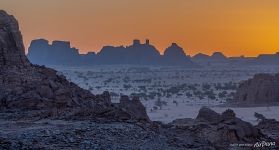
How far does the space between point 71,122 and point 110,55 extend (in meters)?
173

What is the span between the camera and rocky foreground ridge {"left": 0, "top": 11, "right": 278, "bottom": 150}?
1766 centimetres

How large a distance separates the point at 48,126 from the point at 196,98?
40.9 m

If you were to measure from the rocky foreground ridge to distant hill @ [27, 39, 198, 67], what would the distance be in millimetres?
156379

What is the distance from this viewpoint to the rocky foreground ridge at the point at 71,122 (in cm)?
1766

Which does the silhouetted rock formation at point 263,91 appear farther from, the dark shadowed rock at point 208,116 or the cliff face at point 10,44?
the cliff face at point 10,44

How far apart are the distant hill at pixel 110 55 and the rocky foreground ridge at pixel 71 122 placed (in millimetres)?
156379

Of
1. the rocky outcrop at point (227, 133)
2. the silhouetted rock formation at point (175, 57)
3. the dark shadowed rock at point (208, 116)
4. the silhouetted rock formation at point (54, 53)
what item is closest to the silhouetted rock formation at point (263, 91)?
the dark shadowed rock at point (208, 116)

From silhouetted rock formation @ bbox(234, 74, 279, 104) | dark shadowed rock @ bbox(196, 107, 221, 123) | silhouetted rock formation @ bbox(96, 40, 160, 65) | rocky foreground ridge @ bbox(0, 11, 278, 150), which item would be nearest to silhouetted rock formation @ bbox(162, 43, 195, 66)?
silhouetted rock formation @ bbox(96, 40, 160, 65)

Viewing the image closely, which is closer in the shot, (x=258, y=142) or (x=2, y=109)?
(x=258, y=142)

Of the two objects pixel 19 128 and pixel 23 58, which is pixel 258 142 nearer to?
pixel 19 128

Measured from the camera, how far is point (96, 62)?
196m

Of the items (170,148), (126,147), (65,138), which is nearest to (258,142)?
(170,148)

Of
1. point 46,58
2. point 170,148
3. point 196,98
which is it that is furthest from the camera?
point 46,58

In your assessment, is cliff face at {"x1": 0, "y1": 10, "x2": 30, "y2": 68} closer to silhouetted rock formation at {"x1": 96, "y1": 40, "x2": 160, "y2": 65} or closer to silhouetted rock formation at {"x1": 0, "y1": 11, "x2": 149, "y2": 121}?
silhouetted rock formation at {"x1": 0, "y1": 11, "x2": 149, "y2": 121}
